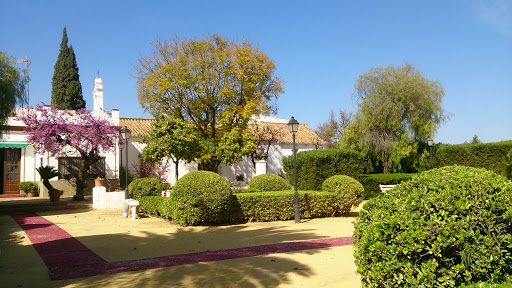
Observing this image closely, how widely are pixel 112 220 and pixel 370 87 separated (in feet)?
69.4

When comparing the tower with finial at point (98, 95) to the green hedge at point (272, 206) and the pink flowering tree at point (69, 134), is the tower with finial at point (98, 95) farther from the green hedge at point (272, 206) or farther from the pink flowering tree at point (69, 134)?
the green hedge at point (272, 206)

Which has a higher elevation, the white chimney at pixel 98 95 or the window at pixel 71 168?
the white chimney at pixel 98 95

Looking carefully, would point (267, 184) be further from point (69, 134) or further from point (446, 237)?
point (446, 237)

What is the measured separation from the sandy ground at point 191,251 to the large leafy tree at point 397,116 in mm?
14877

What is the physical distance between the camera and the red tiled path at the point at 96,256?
6288mm

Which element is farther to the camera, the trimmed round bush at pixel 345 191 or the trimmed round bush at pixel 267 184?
the trimmed round bush at pixel 267 184

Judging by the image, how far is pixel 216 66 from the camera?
24.1 metres

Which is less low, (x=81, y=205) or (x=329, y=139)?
(x=329, y=139)

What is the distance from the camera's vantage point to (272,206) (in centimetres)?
1318

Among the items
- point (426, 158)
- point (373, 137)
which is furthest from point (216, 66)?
point (426, 158)

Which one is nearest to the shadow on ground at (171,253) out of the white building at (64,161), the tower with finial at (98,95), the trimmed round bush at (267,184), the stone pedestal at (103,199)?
the trimmed round bush at (267,184)

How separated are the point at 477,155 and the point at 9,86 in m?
25.9

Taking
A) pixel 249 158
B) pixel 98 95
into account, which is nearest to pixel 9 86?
pixel 98 95

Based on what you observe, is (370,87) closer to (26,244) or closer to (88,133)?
(88,133)
